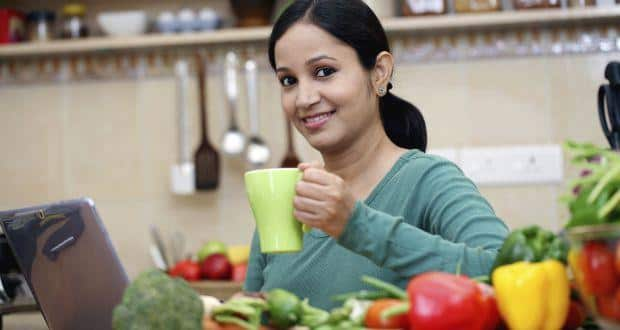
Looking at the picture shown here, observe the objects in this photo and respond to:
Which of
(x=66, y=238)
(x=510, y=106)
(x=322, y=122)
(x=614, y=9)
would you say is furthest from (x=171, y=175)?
(x=66, y=238)

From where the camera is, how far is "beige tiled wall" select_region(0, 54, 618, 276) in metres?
3.06

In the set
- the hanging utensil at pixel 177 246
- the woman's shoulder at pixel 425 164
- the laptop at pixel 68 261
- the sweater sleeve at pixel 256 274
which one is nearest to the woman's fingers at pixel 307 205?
the laptop at pixel 68 261

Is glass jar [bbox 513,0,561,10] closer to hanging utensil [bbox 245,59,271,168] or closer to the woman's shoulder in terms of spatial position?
hanging utensil [bbox 245,59,271,168]

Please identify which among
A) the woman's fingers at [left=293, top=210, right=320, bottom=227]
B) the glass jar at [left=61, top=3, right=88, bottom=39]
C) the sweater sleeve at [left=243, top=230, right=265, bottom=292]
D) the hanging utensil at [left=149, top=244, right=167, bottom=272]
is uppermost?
the glass jar at [left=61, top=3, right=88, bottom=39]

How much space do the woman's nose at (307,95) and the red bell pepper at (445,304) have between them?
23.1 inches

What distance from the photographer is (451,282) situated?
0.94 meters

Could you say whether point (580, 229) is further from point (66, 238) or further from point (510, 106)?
point (510, 106)

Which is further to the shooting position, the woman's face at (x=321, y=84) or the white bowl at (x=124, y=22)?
the white bowl at (x=124, y=22)

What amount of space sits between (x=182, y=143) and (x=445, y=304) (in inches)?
Result: 94.6

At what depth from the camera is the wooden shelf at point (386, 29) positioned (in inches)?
114

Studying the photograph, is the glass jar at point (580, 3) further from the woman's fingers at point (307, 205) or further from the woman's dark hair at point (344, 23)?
the woman's fingers at point (307, 205)

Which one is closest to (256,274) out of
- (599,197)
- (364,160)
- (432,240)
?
(364,160)

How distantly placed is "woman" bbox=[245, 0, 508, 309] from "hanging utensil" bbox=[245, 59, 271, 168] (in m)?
1.47

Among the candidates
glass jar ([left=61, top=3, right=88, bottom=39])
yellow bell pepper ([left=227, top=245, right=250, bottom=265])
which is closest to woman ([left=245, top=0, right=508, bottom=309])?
yellow bell pepper ([left=227, top=245, right=250, bottom=265])
